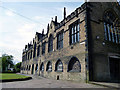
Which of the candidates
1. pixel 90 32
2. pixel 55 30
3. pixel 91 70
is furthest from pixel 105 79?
pixel 55 30

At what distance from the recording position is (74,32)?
13984mm

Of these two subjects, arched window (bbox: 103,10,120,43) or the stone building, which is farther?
arched window (bbox: 103,10,120,43)

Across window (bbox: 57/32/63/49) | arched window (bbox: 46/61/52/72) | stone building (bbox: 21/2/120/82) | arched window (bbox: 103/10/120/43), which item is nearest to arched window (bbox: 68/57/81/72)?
stone building (bbox: 21/2/120/82)

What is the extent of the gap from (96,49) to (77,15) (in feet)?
16.4

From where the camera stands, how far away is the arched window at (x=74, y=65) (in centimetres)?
1211

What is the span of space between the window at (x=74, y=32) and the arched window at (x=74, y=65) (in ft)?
8.02

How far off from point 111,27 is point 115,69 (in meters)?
5.58

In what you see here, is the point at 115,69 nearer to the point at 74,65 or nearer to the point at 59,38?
the point at 74,65

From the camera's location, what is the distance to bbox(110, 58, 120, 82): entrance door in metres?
12.9

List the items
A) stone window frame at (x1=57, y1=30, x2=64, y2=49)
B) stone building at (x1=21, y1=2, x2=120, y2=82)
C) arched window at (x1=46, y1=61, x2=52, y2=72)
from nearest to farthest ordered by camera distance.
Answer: stone building at (x1=21, y1=2, x2=120, y2=82) < stone window frame at (x1=57, y1=30, x2=64, y2=49) < arched window at (x1=46, y1=61, x2=52, y2=72)

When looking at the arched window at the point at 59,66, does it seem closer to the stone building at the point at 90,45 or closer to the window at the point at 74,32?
the stone building at the point at 90,45

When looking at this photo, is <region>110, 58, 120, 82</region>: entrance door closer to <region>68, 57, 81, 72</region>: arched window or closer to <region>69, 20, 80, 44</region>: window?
<region>68, 57, 81, 72</region>: arched window

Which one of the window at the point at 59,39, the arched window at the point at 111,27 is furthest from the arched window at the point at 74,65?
the arched window at the point at 111,27

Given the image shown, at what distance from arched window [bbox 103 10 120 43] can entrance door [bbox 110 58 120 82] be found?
8.90ft
